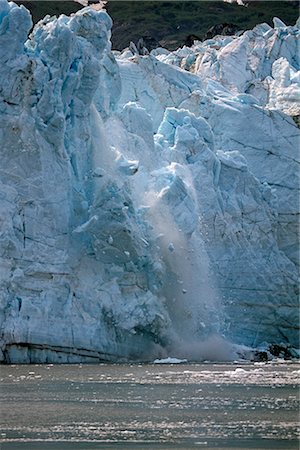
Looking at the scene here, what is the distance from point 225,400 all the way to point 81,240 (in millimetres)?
9085

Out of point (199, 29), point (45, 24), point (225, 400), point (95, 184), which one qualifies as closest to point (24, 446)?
point (225, 400)

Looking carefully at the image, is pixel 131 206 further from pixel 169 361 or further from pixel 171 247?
pixel 169 361

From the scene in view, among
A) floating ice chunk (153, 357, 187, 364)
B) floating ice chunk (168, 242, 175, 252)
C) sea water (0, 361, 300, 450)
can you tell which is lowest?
floating ice chunk (153, 357, 187, 364)

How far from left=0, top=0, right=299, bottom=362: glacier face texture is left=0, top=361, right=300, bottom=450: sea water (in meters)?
1.90

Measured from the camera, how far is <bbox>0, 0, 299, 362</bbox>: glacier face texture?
2934cm

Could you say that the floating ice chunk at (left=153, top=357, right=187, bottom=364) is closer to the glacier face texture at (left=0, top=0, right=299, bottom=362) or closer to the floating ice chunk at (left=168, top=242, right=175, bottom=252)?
the glacier face texture at (left=0, top=0, right=299, bottom=362)

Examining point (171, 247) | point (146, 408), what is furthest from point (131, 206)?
point (146, 408)

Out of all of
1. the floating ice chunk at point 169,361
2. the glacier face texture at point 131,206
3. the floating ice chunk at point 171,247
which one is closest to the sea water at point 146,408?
the glacier face texture at point 131,206

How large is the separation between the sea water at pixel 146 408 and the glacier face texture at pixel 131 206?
74.7 inches

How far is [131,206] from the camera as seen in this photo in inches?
1216

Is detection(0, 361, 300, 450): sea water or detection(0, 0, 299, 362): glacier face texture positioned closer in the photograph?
detection(0, 361, 300, 450): sea water

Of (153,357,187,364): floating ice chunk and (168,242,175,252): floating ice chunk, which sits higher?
(168,242,175,252): floating ice chunk

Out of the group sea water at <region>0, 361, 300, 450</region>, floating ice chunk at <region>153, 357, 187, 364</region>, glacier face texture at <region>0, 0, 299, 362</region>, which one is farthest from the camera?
floating ice chunk at <region>153, 357, 187, 364</region>

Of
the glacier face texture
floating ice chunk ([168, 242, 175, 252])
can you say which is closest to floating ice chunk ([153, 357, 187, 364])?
the glacier face texture
